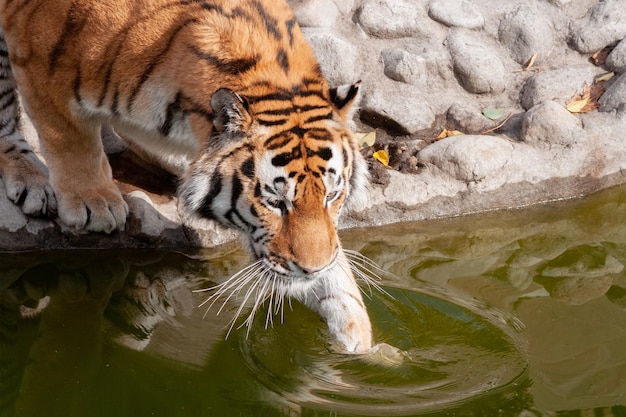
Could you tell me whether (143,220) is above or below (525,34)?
below

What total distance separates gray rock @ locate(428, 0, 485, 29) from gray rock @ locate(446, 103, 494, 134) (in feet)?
1.93

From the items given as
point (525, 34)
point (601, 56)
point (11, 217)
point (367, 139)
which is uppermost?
point (601, 56)

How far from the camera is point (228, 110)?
9.20 feet

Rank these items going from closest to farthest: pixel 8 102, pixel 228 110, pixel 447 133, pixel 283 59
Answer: pixel 228 110
pixel 283 59
pixel 8 102
pixel 447 133

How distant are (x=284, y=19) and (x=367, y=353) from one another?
121 centimetres

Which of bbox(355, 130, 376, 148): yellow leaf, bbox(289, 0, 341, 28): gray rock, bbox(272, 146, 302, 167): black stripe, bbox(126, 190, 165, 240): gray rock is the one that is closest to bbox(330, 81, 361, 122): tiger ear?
bbox(272, 146, 302, 167): black stripe

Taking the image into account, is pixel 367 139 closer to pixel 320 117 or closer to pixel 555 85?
pixel 555 85

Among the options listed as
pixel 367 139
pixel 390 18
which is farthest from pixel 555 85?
pixel 367 139

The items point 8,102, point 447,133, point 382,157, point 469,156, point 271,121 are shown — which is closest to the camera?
point 271,121

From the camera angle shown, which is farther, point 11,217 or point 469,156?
point 469,156

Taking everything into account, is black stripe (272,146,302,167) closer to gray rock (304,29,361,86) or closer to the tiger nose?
the tiger nose

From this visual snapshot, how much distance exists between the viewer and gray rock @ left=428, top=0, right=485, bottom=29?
5168 mm

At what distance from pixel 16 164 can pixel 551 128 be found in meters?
2.56

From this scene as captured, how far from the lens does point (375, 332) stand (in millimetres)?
3318
